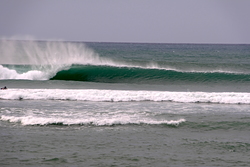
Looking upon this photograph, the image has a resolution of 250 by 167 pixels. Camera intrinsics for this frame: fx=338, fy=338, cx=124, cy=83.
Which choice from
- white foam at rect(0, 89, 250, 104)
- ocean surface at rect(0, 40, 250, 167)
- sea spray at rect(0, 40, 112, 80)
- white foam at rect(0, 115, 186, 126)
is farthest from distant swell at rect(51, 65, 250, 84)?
white foam at rect(0, 115, 186, 126)

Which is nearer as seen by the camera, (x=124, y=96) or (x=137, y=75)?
(x=124, y=96)

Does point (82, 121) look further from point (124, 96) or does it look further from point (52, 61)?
point (52, 61)

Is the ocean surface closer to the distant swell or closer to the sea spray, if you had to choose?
the sea spray

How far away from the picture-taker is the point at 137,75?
24.5 meters

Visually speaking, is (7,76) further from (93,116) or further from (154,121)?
(154,121)

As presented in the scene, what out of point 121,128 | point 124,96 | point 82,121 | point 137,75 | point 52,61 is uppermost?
point 52,61

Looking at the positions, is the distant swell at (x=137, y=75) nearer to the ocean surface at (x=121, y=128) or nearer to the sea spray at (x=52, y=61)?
the sea spray at (x=52, y=61)

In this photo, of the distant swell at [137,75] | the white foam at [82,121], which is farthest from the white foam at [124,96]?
the distant swell at [137,75]

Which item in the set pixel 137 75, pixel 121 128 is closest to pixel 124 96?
pixel 121 128

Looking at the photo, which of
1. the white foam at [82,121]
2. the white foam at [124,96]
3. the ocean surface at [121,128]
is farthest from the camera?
the white foam at [124,96]

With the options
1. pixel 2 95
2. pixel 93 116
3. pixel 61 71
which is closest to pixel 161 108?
pixel 93 116

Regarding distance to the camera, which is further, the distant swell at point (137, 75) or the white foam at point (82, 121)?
the distant swell at point (137, 75)

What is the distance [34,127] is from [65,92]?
224 inches

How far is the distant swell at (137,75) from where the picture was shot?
23.2 m
